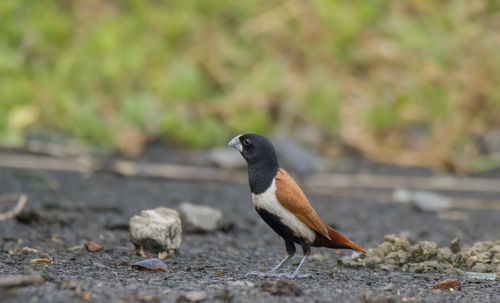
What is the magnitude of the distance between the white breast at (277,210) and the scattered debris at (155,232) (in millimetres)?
516

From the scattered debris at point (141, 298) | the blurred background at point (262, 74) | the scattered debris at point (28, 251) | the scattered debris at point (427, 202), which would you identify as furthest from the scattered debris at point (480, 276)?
the blurred background at point (262, 74)

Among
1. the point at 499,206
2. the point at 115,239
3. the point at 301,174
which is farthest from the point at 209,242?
the point at 499,206

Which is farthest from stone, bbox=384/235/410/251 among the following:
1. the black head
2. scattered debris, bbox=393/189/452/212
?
scattered debris, bbox=393/189/452/212

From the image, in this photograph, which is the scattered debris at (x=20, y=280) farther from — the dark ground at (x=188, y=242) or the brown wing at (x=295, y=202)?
the brown wing at (x=295, y=202)

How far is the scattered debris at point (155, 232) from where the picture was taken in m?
2.89

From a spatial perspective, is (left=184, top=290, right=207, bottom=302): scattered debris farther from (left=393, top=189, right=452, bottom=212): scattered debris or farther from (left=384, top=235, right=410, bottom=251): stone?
(left=393, top=189, right=452, bottom=212): scattered debris

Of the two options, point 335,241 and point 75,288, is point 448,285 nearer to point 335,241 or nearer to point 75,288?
point 335,241

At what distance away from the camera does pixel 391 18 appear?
27.4 feet

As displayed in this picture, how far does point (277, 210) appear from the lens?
2553 millimetres

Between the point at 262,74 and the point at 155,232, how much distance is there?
450cm

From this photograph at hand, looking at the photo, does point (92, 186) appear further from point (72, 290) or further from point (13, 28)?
point (13, 28)

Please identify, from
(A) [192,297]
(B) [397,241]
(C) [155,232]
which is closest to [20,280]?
(A) [192,297]

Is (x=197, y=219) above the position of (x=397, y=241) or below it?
below

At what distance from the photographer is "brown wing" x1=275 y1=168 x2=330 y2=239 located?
8.34ft
